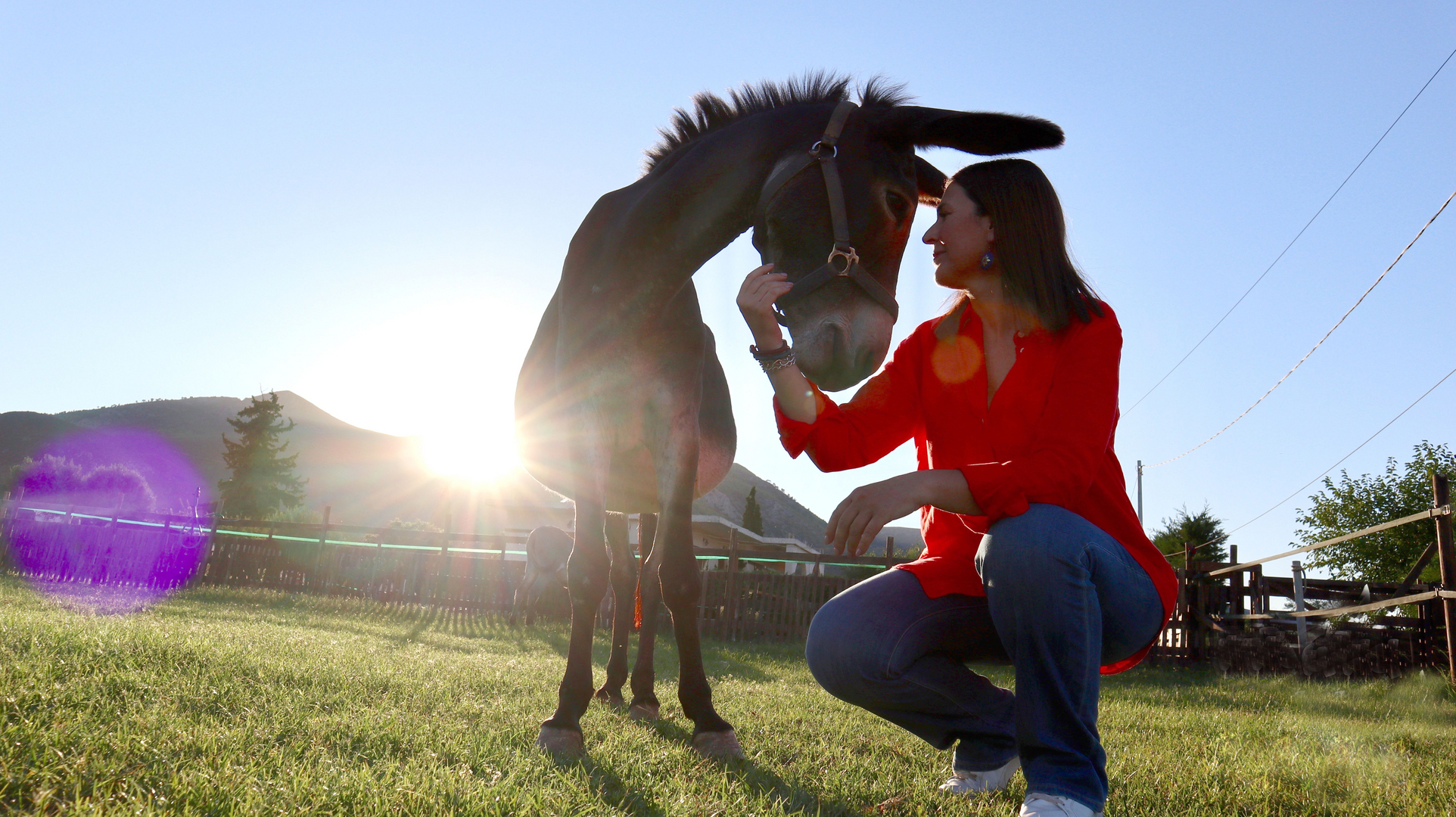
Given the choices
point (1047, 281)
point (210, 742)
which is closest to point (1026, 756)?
point (1047, 281)

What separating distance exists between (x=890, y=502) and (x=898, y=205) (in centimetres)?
139

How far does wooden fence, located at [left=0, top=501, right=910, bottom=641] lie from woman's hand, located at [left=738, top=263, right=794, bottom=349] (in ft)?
35.5

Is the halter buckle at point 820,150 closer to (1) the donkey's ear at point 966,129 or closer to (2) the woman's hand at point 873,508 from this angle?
(1) the donkey's ear at point 966,129

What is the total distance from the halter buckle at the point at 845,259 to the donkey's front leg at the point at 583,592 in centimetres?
154

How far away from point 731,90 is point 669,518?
1950 mm

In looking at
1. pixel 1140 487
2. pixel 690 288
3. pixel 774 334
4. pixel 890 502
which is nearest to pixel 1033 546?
pixel 890 502

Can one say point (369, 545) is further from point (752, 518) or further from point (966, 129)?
point (752, 518)

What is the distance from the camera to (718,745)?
271cm

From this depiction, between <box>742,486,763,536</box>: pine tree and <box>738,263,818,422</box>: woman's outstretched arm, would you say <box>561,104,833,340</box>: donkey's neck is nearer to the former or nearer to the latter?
<box>738,263,818,422</box>: woman's outstretched arm

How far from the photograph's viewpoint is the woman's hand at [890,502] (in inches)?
69.7

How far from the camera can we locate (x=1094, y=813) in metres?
1.74

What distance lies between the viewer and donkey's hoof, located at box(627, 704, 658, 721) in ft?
11.4

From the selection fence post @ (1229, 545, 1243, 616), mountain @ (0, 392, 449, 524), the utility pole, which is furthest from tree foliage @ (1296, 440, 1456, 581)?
mountain @ (0, 392, 449, 524)

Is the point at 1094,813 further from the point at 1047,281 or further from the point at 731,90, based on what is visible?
the point at 731,90
